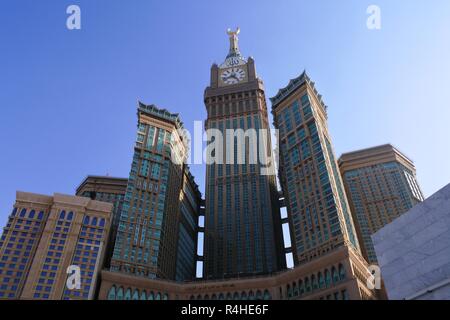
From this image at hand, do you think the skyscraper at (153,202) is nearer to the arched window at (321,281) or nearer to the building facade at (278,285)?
the building facade at (278,285)

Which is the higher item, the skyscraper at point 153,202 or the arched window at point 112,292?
the skyscraper at point 153,202

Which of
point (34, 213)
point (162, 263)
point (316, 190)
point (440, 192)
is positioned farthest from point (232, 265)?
point (440, 192)

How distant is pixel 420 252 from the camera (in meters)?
37.0

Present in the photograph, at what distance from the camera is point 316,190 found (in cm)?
12281

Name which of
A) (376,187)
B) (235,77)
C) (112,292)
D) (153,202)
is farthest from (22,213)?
(376,187)

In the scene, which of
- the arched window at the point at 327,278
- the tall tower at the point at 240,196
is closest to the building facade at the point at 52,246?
the tall tower at the point at 240,196

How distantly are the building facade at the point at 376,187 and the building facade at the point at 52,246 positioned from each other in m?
99.1

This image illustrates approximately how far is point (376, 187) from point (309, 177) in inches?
2209

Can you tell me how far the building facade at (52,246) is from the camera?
107 metres

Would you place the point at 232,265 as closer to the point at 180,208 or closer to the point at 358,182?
the point at 180,208

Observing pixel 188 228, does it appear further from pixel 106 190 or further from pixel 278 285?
pixel 278 285
